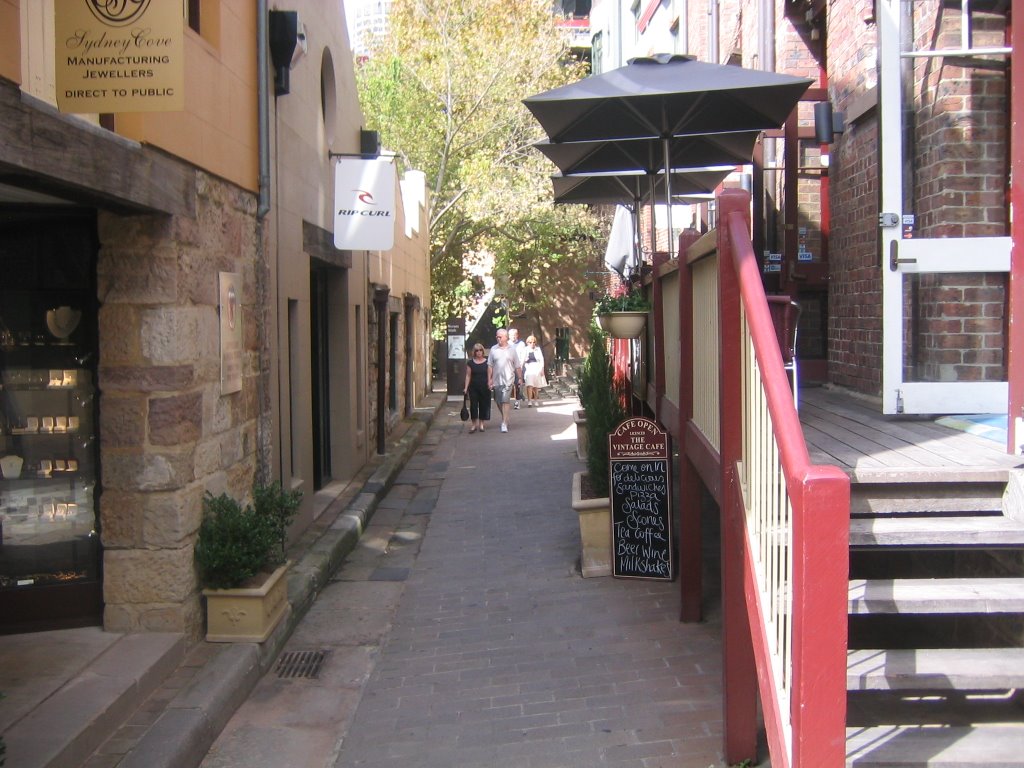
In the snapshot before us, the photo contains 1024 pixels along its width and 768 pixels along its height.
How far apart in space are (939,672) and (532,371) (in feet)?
58.0

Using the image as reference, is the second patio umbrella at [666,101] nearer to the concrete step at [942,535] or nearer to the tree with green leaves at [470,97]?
the concrete step at [942,535]

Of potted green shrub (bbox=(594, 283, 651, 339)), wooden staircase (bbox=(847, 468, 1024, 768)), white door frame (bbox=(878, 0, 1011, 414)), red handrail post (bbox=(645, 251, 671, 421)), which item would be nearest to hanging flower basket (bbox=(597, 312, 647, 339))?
potted green shrub (bbox=(594, 283, 651, 339))

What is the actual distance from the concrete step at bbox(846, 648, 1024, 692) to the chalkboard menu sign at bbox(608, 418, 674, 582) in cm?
325

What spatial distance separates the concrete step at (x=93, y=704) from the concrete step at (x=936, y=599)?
9.75ft

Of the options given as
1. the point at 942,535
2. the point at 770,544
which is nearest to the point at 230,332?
the point at 770,544

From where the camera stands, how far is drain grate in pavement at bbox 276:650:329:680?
18.0ft

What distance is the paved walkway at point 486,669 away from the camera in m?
4.42

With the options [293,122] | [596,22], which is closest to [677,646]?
[293,122]

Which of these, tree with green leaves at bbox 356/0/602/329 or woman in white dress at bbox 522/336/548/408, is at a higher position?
tree with green leaves at bbox 356/0/602/329

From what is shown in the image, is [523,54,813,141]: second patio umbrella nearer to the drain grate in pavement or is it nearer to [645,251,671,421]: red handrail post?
[645,251,671,421]: red handrail post

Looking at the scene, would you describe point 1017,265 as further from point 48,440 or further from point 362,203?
point 362,203

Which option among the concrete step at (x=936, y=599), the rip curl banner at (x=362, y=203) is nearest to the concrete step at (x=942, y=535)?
the concrete step at (x=936, y=599)

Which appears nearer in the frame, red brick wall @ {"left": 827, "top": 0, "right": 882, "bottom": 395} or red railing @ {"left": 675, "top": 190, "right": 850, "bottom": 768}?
red railing @ {"left": 675, "top": 190, "right": 850, "bottom": 768}

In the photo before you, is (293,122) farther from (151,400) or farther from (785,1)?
(785,1)
